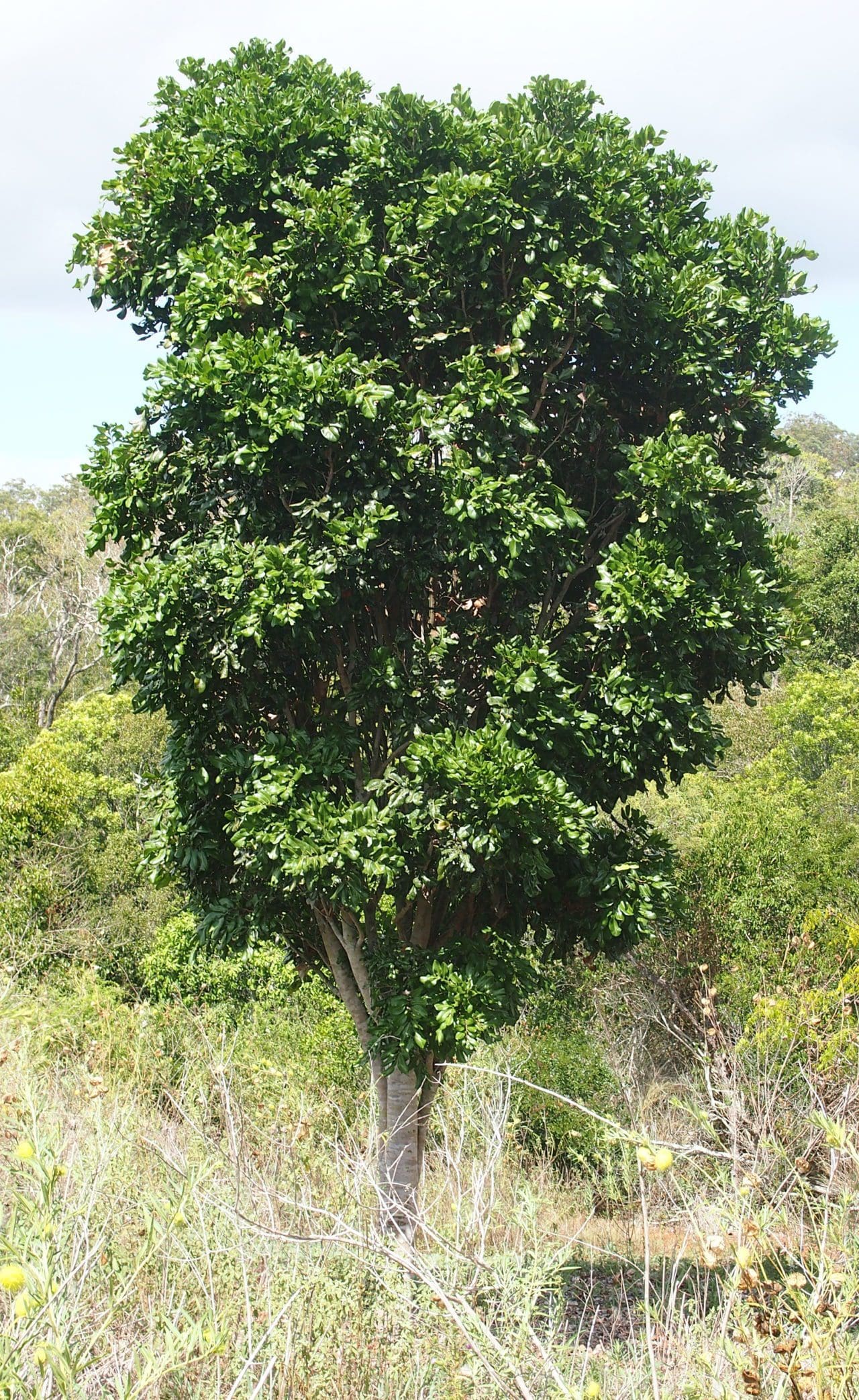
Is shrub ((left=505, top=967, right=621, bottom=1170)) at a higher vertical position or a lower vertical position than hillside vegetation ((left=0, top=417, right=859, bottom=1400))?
lower

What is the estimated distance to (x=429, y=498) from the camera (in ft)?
19.7

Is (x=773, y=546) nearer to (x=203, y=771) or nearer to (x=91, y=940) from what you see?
(x=203, y=771)

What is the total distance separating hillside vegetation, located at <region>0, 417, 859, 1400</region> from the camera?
2785 millimetres

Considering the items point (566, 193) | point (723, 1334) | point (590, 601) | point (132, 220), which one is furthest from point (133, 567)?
point (723, 1334)

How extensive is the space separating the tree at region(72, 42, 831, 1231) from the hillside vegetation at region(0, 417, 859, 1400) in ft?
2.75

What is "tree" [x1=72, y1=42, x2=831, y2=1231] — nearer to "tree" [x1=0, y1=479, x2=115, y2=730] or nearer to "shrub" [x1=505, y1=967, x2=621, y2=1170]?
"shrub" [x1=505, y1=967, x2=621, y2=1170]

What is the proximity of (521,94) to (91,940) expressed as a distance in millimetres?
13322

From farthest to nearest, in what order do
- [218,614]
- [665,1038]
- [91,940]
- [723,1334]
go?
[91,940], [665,1038], [218,614], [723,1334]

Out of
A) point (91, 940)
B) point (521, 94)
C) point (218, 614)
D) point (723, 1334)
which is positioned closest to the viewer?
point (723, 1334)

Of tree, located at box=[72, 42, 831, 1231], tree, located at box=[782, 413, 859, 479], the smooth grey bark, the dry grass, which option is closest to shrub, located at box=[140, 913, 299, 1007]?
the smooth grey bark

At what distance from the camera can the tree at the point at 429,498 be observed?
225 inches

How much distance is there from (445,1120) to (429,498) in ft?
12.7

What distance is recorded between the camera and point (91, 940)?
16.2 meters

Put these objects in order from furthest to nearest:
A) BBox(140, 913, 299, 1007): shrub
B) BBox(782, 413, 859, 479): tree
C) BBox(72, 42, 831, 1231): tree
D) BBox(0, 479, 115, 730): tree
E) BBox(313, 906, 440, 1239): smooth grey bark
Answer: BBox(782, 413, 859, 479): tree < BBox(0, 479, 115, 730): tree < BBox(140, 913, 299, 1007): shrub < BBox(313, 906, 440, 1239): smooth grey bark < BBox(72, 42, 831, 1231): tree
